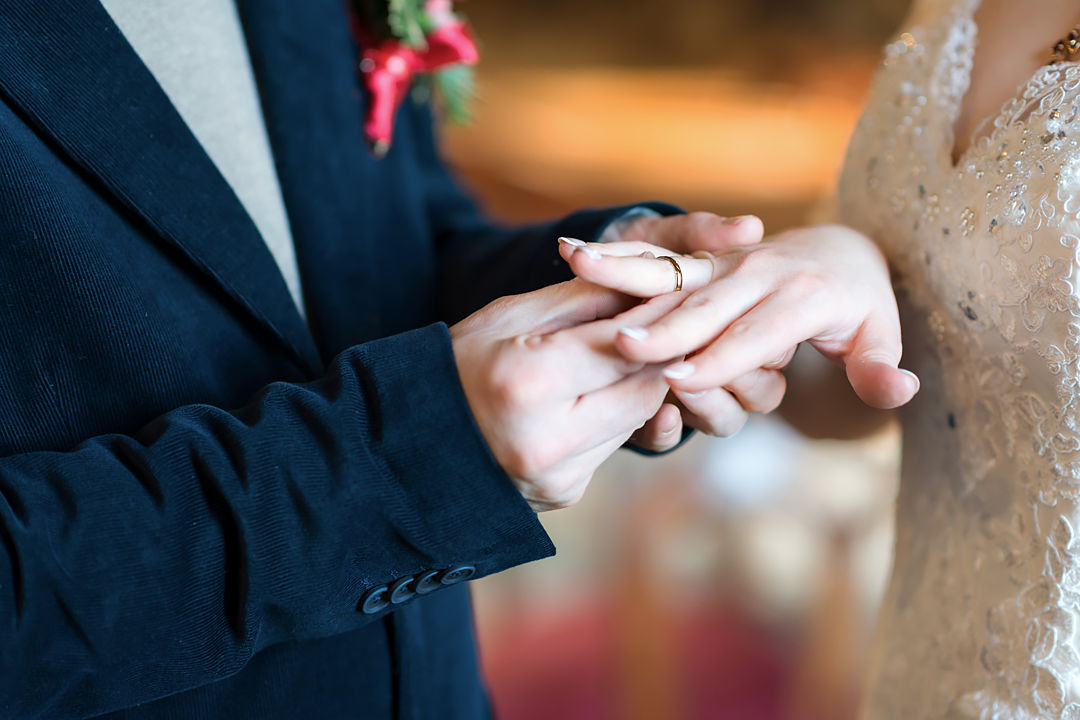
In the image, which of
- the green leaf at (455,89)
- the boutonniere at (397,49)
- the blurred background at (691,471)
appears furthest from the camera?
the blurred background at (691,471)

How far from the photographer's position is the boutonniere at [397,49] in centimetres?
80

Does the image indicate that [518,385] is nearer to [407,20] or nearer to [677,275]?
[677,275]

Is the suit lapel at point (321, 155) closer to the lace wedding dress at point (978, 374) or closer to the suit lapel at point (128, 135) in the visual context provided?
the suit lapel at point (128, 135)

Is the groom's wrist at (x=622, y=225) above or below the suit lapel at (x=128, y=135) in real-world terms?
below

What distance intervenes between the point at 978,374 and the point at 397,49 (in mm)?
619

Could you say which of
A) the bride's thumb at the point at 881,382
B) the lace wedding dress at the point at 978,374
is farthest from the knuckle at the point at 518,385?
the lace wedding dress at the point at 978,374

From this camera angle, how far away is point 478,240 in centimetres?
88

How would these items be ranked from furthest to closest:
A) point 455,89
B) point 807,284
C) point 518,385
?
point 455,89, point 807,284, point 518,385

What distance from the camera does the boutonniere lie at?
0.80m

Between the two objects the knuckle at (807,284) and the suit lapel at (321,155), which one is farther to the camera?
the suit lapel at (321,155)

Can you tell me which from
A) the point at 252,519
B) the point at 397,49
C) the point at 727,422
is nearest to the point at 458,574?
the point at 252,519

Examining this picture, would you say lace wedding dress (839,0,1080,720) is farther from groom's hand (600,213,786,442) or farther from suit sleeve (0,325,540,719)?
suit sleeve (0,325,540,719)

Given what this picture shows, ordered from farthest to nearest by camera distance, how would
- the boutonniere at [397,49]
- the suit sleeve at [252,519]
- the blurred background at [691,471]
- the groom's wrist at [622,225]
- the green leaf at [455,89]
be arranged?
the blurred background at [691,471], the green leaf at [455,89], the boutonniere at [397,49], the groom's wrist at [622,225], the suit sleeve at [252,519]

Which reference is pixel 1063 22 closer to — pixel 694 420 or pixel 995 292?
pixel 995 292
